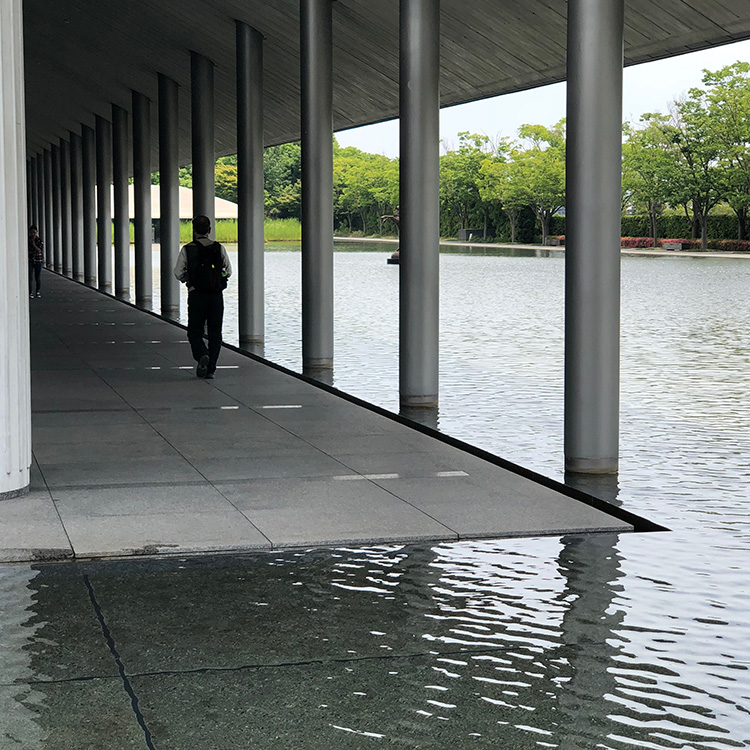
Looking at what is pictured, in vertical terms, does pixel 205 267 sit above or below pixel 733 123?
below

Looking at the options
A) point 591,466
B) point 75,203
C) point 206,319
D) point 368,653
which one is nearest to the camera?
point 368,653

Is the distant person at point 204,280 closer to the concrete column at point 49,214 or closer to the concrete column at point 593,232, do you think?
the concrete column at point 593,232

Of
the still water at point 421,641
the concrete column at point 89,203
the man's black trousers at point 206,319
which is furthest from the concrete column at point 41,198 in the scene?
the still water at point 421,641

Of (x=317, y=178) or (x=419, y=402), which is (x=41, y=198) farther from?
(x=419, y=402)

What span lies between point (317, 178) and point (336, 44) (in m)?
4.98

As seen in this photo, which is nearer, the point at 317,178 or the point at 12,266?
the point at 12,266

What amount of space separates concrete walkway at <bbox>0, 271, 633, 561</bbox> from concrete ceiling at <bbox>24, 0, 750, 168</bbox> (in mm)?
4914

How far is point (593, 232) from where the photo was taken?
343 inches

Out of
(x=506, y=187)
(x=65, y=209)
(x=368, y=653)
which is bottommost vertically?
(x=368, y=653)

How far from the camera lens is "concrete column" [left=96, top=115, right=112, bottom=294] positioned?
3688 centimetres

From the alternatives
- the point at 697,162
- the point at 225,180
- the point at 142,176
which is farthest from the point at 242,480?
the point at 225,180

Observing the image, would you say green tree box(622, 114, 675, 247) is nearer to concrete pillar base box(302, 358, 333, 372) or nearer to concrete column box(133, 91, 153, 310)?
concrete column box(133, 91, 153, 310)

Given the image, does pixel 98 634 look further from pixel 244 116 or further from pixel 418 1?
pixel 244 116

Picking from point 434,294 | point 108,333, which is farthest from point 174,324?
point 434,294
